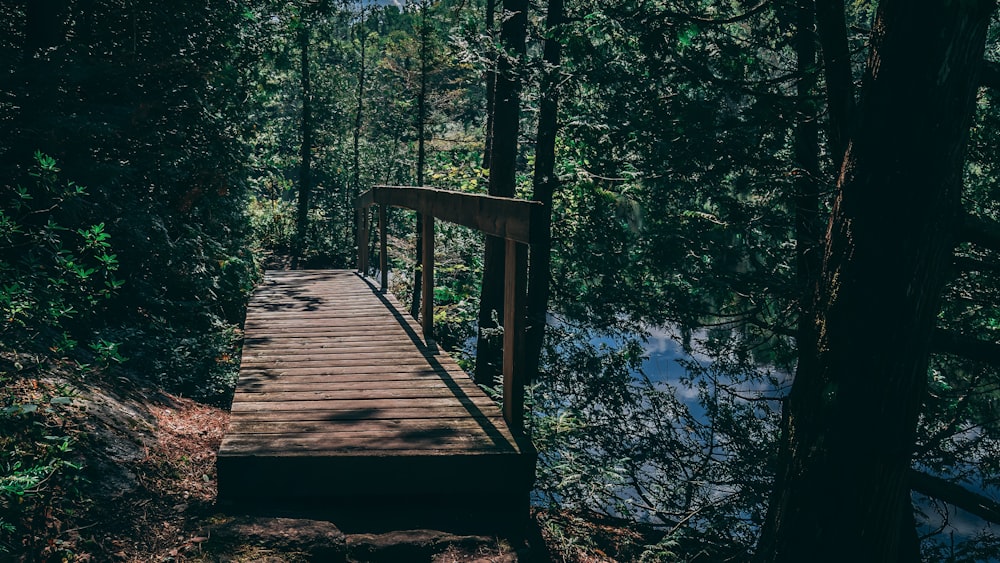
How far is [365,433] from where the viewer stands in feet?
12.9

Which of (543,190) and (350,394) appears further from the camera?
(543,190)

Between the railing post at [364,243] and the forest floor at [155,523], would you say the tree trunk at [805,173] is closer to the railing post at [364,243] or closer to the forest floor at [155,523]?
the forest floor at [155,523]

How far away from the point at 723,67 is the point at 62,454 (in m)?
7.18

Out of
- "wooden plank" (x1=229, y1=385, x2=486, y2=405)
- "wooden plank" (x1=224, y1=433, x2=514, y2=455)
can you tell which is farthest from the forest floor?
"wooden plank" (x1=229, y1=385, x2=486, y2=405)

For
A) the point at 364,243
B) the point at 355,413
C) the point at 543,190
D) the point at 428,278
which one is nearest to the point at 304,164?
the point at 364,243

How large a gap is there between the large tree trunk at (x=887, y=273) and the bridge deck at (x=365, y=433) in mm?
1615

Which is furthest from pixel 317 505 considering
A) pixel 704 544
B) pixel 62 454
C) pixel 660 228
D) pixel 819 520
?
pixel 660 228

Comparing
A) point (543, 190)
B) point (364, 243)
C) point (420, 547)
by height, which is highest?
point (543, 190)

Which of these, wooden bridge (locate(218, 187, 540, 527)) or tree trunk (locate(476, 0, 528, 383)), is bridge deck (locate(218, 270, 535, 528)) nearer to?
wooden bridge (locate(218, 187, 540, 527))

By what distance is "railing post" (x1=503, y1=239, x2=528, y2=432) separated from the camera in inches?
152

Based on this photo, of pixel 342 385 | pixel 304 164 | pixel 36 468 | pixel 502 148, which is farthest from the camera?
pixel 304 164

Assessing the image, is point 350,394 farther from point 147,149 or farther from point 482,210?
point 147,149

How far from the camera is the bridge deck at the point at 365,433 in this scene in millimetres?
3533

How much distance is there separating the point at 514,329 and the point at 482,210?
104 cm
